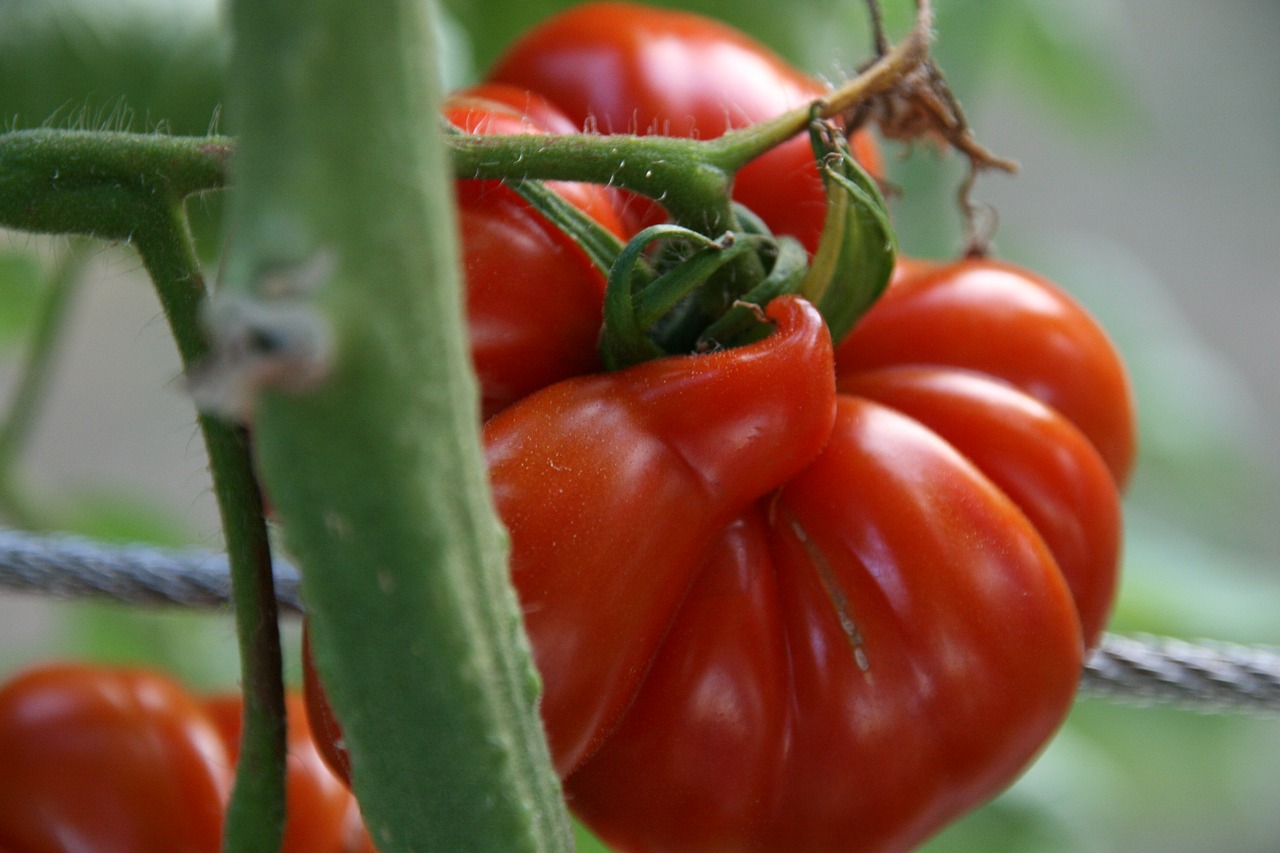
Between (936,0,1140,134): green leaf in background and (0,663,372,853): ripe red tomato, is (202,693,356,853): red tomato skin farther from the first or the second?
(936,0,1140,134): green leaf in background

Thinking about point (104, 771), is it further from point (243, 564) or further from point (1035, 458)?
point (1035, 458)

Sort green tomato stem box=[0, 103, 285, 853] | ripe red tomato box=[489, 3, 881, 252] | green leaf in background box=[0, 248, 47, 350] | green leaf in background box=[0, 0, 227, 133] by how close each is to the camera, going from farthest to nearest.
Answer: green leaf in background box=[0, 248, 47, 350], green leaf in background box=[0, 0, 227, 133], ripe red tomato box=[489, 3, 881, 252], green tomato stem box=[0, 103, 285, 853]

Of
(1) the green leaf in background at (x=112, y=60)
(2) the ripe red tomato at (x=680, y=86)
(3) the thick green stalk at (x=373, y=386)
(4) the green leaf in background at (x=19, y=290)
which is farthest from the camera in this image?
(4) the green leaf in background at (x=19, y=290)

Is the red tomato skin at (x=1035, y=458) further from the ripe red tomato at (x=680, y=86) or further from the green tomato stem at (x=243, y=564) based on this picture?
the green tomato stem at (x=243, y=564)

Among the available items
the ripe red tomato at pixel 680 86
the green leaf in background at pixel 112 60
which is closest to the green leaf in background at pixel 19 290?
the green leaf in background at pixel 112 60

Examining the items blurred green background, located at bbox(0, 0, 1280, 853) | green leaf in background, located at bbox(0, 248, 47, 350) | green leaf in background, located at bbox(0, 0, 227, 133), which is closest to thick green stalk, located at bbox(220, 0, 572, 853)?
blurred green background, located at bbox(0, 0, 1280, 853)

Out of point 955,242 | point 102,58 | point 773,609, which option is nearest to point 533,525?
point 773,609
